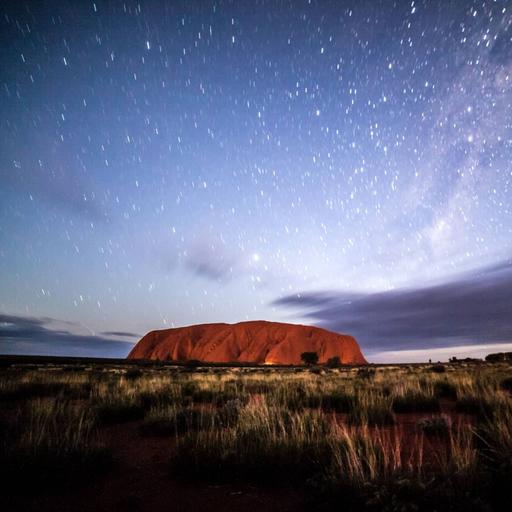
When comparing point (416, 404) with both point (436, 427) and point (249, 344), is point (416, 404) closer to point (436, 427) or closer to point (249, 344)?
point (436, 427)

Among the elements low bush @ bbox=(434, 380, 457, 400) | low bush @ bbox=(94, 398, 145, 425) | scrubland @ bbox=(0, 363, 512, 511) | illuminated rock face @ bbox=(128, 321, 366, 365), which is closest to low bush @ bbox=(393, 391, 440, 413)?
scrubland @ bbox=(0, 363, 512, 511)

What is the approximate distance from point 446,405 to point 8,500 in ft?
32.0

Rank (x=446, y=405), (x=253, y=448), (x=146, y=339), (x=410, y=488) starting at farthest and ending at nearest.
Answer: (x=146, y=339) → (x=446, y=405) → (x=253, y=448) → (x=410, y=488)

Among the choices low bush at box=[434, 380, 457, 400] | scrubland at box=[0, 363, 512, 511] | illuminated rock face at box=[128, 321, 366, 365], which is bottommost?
scrubland at box=[0, 363, 512, 511]

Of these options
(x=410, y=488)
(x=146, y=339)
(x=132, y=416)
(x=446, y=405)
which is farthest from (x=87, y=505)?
(x=146, y=339)

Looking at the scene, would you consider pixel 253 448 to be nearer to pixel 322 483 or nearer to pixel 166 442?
pixel 322 483

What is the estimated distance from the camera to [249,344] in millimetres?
117312

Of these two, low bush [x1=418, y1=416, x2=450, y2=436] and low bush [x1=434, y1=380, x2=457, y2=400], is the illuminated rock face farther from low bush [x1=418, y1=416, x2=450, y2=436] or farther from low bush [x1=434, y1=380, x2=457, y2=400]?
low bush [x1=418, y1=416, x2=450, y2=436]

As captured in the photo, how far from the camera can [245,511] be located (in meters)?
3.30

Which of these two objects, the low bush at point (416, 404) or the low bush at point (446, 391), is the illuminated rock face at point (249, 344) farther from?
the low bush at point (416, 404)

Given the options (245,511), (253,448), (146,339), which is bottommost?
(245,511)

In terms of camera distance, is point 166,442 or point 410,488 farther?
point 166,442

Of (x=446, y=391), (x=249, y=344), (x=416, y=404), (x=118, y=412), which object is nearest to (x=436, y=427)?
(x=416, y=404)

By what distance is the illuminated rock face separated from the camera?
359ft
